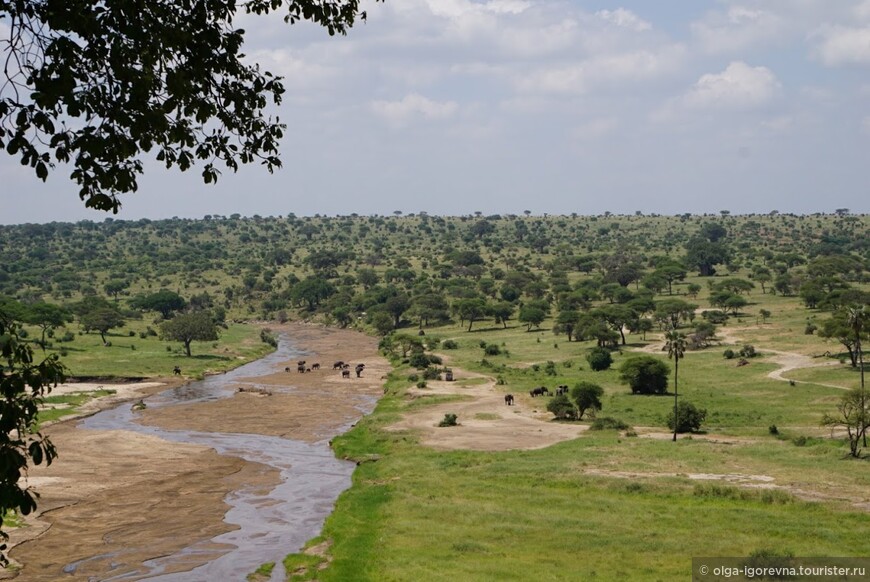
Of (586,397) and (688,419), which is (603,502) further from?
(586,397)

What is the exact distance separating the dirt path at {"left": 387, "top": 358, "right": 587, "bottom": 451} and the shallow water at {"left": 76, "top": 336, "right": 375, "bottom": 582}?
7.08 meters

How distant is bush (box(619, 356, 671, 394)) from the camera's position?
7956cm

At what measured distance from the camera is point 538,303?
463 feet

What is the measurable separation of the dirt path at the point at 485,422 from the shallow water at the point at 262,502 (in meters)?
7.08

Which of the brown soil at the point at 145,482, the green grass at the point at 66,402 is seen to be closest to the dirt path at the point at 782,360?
the brown soil at the point at 145,482

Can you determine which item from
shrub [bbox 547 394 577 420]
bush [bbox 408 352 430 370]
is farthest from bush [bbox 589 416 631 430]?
bush [bbox 408 352 430 370]

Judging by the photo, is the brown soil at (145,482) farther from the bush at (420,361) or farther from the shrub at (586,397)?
the shrub at (586,397)

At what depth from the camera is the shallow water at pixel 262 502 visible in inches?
1480

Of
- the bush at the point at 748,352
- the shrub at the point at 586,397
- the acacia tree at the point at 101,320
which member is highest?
the acacia tree at the point at 101,320

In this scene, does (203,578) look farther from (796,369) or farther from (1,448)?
(796,369)

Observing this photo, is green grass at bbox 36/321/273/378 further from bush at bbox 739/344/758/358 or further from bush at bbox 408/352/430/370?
bush at bbox 739/344/758/358

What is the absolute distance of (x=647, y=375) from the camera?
262 feet

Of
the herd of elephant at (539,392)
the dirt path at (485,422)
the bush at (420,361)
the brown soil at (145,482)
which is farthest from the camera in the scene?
the bush at (420,361)

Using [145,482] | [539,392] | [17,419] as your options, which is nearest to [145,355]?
[539,392]
